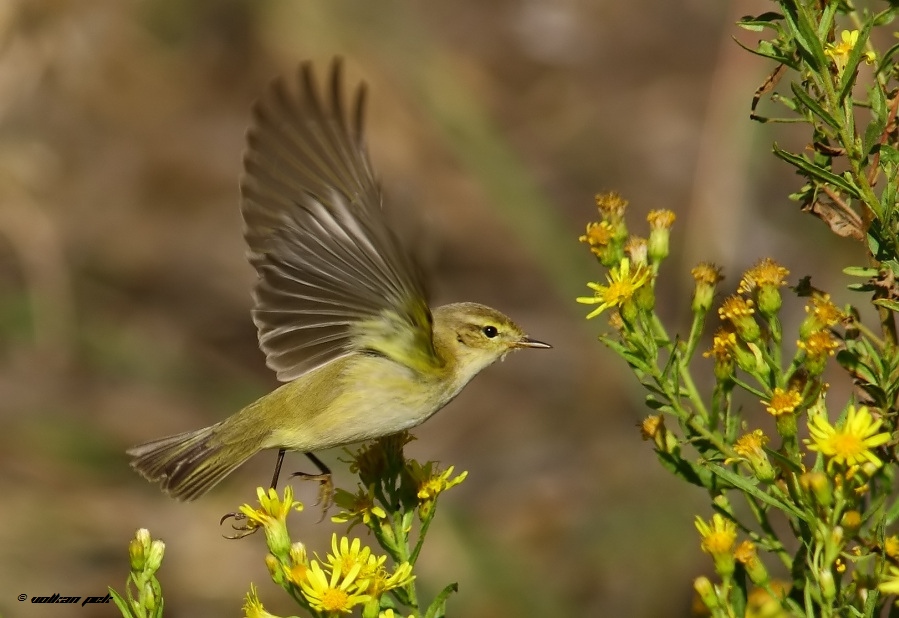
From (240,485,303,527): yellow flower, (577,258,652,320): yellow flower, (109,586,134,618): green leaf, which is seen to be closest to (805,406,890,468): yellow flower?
(577,258,652,320): yellow flower

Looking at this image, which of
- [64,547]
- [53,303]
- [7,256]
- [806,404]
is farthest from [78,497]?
[806,404]

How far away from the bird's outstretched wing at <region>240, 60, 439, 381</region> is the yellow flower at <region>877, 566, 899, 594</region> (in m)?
1.38

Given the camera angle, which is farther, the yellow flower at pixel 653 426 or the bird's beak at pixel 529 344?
the bird's beak at pixel 529 344

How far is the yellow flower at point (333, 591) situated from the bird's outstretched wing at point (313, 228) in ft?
2.91

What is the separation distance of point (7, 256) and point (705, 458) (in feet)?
23.5

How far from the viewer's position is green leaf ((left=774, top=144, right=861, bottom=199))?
7.26ft

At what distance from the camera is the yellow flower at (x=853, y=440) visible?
2117 millimetres

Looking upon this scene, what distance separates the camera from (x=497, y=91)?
10328mm

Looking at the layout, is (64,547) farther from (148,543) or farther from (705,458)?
(705,458)

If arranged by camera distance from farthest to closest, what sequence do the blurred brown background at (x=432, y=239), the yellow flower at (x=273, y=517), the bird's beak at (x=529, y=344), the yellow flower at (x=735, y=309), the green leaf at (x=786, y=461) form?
the blurred brown background at (x=432, y=239)
the bird's beak at (x=529, y=344)
the yellow flower at (x=273, y=517)
the yellow flower at (x=735, y=309)
the green leaf at (x=786, y=461)

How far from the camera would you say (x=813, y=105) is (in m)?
2.17

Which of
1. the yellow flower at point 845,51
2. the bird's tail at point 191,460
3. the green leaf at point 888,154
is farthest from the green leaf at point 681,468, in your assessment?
the bird's tail at point 191,460

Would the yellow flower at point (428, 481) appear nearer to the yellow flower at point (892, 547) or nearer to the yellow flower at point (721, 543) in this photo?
the yellow flower at point (721, 543)

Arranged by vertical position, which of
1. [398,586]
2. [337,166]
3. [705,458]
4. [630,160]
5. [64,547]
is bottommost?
[64,547]
